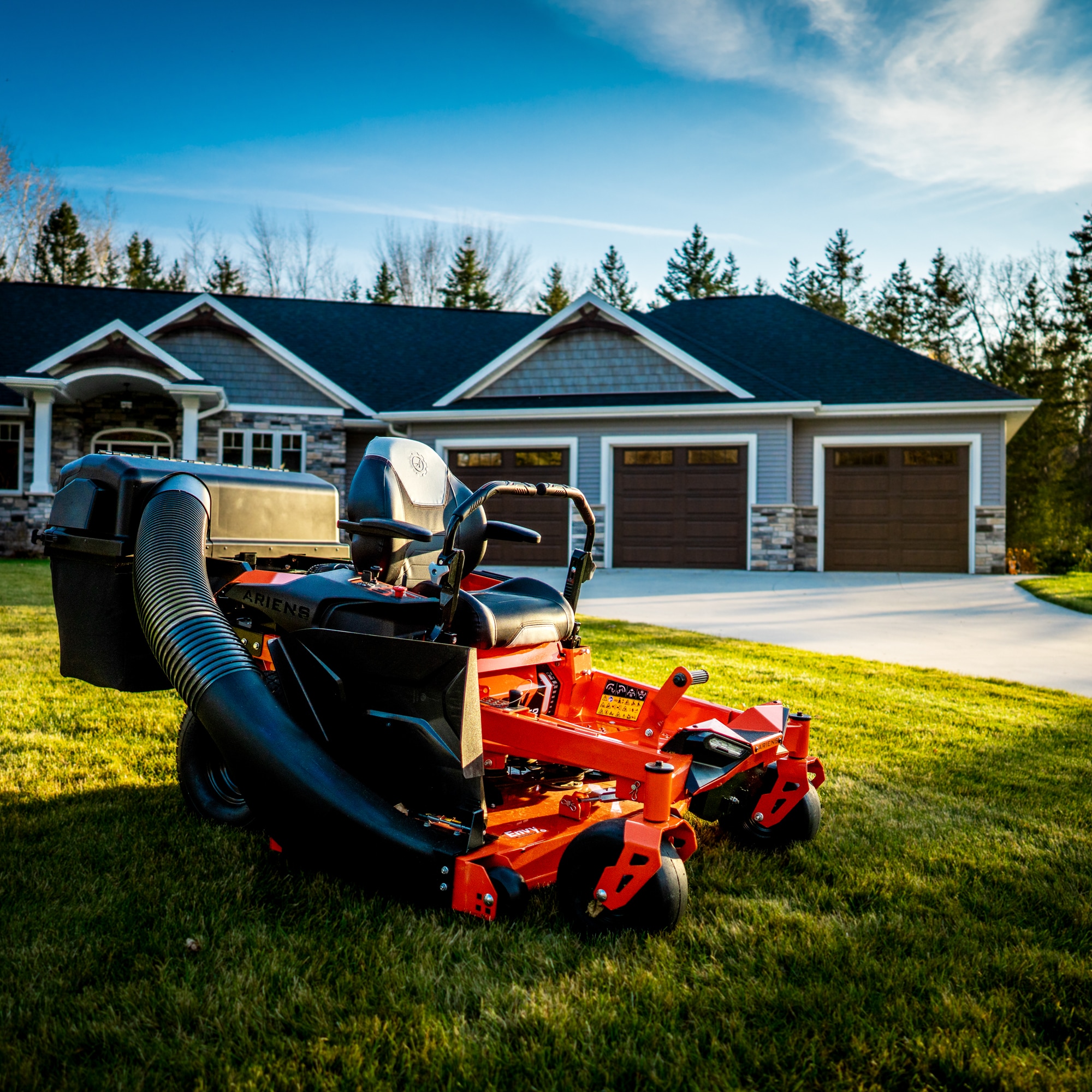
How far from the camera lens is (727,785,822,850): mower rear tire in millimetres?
2902

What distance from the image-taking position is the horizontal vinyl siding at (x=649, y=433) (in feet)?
49.3

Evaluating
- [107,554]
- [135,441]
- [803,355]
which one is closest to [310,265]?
[135,441]

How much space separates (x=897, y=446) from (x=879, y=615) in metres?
6.52

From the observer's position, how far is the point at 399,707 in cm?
237

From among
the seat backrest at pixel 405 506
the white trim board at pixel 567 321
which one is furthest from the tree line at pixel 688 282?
the seat backrest at pixel 405 506

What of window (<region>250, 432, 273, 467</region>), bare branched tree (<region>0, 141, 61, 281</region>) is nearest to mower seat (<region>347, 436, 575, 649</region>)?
window (<region>250, 432, 273, 467</region>)

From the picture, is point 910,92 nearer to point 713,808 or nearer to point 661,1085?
point 713,808

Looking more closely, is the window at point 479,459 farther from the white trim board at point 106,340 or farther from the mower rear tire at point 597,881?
the mower rear tire at point 597,881

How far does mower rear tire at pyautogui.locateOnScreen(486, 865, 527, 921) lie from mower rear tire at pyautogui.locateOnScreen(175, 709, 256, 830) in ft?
4.10

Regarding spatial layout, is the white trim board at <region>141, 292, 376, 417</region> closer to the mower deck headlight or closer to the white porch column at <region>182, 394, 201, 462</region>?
the white porch column at <region>182, 394, 201, 462</region>

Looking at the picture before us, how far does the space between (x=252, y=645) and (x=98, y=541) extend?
68 cm

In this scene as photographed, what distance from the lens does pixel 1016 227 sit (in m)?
32.6

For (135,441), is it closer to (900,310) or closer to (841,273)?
(900,310)

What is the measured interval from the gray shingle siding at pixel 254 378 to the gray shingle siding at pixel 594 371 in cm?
367
